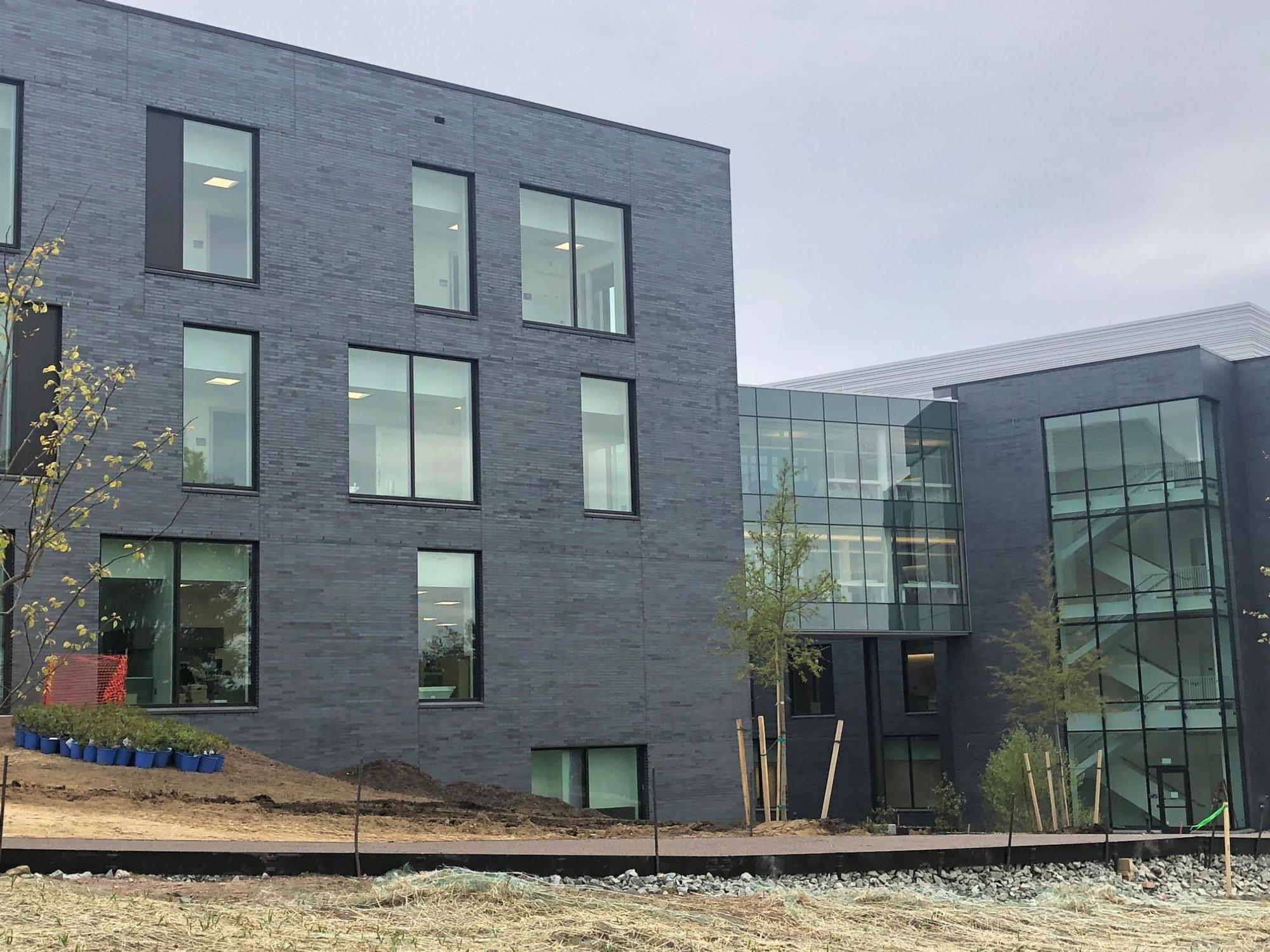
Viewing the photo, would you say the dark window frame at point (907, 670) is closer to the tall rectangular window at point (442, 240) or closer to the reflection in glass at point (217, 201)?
the tall rectangular window at point (442, 240)

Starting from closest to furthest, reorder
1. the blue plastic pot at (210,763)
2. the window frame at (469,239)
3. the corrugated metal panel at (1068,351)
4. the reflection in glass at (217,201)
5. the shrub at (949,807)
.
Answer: the blue plastic pot at (210,763), the reflection in glass at (217,201), the window frame at (469,239), the shrub at (949,807), the corrugated metal panel at (1068,351)

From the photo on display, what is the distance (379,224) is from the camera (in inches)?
998

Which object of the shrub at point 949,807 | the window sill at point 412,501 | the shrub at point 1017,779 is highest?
the window sill at point 412,501

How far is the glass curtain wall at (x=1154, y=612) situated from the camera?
3934 cm

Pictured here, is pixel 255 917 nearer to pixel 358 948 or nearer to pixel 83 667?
pixel 358 948

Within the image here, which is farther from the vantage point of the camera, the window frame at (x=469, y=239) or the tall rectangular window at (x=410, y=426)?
the window frame at (x=469, y=239)

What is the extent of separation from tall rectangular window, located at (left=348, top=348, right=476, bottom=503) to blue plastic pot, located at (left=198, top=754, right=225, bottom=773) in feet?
19.5

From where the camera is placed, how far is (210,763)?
64.6 feet

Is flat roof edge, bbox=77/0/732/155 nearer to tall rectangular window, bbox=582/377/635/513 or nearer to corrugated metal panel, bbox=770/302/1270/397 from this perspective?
tall rectangular window, bbox=582/377/635/513

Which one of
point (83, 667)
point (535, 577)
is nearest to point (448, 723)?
point (535, 577)

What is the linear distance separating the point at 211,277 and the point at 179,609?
17.5ft

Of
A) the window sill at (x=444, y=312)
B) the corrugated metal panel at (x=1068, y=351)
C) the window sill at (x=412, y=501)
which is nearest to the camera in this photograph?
the window sill at (x=412, y=501)

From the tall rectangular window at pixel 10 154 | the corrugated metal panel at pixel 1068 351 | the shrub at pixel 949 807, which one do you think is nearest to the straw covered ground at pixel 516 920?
the tall rectangular window at pixel 10 154

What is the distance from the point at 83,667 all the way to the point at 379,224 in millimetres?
9060
